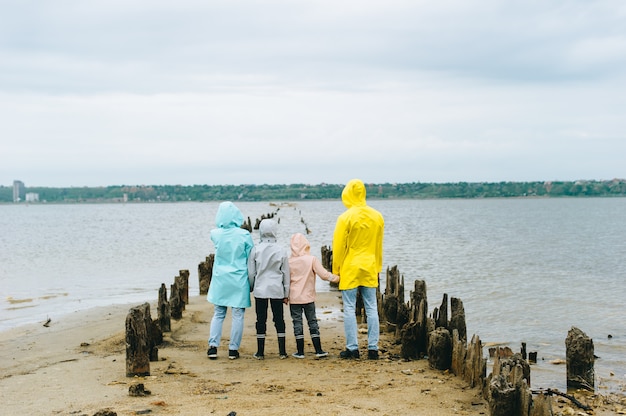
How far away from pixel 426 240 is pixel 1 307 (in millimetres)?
31011

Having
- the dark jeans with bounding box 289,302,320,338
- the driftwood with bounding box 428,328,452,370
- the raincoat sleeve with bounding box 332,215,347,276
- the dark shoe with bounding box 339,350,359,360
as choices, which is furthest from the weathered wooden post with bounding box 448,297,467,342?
the dark jeans with bounding box 289,302,320,338

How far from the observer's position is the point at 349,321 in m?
8.69

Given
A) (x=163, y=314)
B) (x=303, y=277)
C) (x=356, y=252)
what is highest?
(x=356, y=252)

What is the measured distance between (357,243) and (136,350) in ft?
9.85

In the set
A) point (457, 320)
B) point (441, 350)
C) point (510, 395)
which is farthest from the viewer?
point (457, 320)

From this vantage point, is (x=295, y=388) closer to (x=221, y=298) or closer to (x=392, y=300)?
(x=221, y=298)

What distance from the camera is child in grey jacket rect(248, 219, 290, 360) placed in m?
8.55

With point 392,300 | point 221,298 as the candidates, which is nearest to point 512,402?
point 221,298

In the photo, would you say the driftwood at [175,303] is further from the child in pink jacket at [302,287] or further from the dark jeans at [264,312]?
the child in pink jacket at [302,287]

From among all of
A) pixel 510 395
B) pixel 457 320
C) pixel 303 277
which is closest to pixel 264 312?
pixel 303 277

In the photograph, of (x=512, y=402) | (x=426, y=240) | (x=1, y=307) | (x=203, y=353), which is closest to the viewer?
(x=512, y=402)

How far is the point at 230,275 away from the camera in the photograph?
8656mm

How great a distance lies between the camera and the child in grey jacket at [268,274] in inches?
336

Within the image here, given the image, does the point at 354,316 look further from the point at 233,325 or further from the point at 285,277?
the point at 233,325
